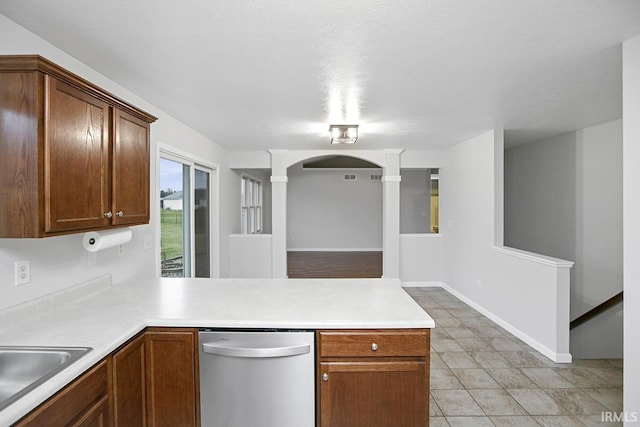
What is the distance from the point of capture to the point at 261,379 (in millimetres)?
1742

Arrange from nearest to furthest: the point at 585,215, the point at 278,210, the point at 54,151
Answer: the point at 54,151 → the point at 585,215 → the point at 278,210

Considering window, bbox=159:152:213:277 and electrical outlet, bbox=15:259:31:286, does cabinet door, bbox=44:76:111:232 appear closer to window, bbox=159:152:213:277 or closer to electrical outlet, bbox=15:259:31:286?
electrical outlet, bbox=15:259:31:286

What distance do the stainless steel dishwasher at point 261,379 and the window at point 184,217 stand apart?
205cm

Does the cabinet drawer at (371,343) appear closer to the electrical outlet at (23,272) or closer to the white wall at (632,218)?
the white wall at (632,218)

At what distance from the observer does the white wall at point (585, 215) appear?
410 cm

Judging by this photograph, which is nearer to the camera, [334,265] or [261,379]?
[261,379]

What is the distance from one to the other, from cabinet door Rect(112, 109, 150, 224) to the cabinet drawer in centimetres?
142

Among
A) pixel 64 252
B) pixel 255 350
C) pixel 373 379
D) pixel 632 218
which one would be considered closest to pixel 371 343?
pixel 373 379

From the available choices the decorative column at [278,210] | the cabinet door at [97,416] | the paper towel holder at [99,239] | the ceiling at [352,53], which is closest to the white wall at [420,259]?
the decorative column at [278,210]

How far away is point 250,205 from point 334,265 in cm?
244

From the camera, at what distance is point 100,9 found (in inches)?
64.1

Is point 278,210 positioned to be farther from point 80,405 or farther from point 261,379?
point 80,405

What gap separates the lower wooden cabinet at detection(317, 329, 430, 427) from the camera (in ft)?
5.68

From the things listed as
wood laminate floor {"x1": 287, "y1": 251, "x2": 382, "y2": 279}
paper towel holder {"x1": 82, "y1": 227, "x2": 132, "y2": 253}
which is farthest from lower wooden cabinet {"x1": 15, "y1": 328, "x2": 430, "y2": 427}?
wood laminate floor {"x1": 287, "y1": 251, "x2": 382, "y2": 279}
